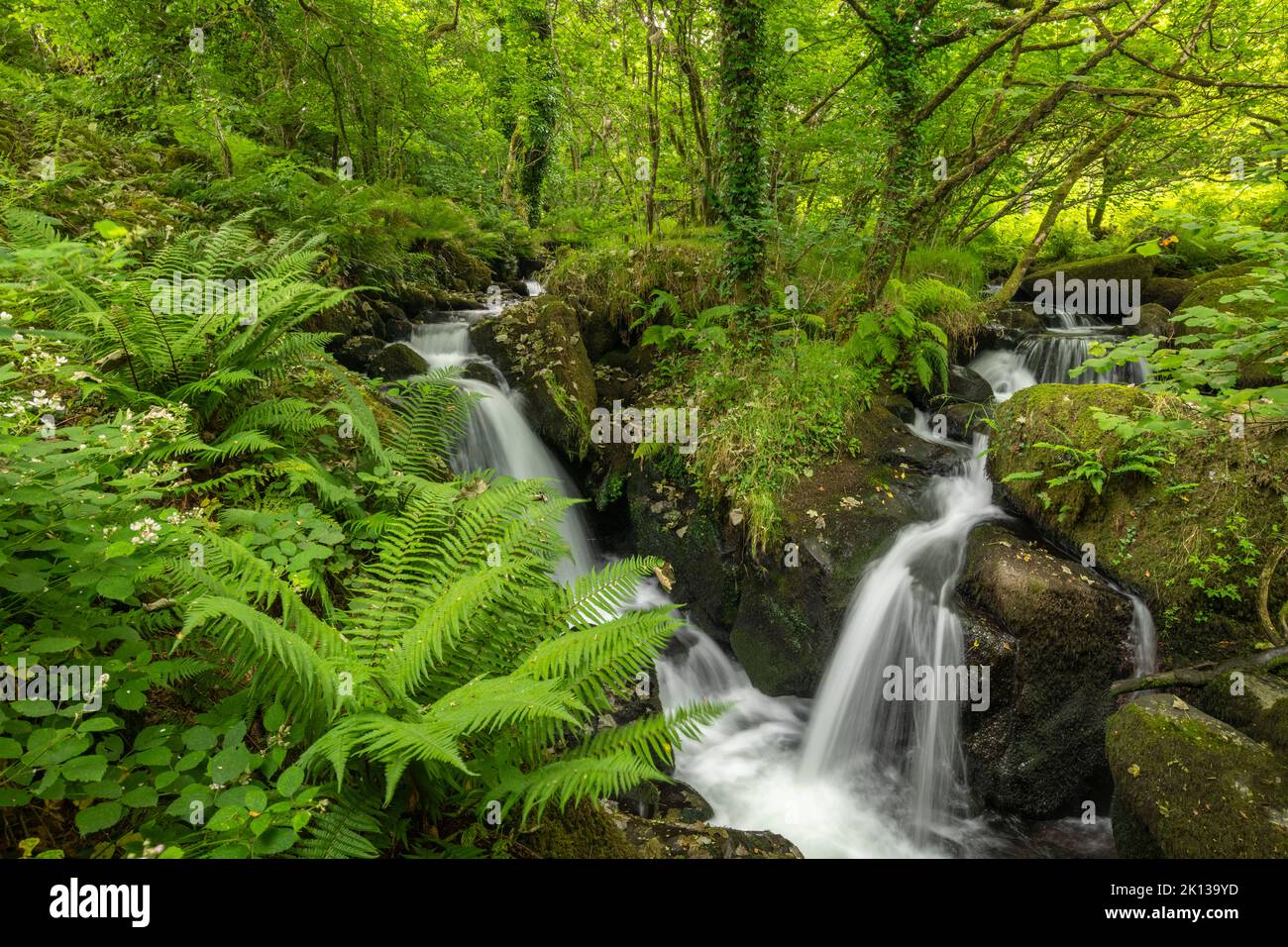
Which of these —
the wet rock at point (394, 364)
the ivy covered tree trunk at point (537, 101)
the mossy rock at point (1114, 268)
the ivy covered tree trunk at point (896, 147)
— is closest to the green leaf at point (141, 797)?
the wet rock at point (394, 364)

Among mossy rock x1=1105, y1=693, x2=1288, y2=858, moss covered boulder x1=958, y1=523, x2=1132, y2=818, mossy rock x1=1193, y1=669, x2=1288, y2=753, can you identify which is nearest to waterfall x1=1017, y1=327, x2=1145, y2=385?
moss covered boulder x1=958, y1=523, x2=1132, y2=818

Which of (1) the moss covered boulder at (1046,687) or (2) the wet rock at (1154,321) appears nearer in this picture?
(1) the moss covered boulder at (1046,687)

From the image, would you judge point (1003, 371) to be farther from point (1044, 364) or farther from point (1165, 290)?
point (1165, 290)

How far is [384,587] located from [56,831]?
1.15m

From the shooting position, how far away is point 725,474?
6.12 meters

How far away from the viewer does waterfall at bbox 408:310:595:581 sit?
657 centimetres

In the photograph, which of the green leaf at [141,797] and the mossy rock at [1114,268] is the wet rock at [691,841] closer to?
the green leaf at [141,797]

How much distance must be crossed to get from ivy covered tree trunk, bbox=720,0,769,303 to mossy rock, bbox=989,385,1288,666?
3.74 m

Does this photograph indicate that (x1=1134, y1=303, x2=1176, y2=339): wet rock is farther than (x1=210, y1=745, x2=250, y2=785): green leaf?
Yes

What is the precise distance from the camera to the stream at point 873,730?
4238 millimetres

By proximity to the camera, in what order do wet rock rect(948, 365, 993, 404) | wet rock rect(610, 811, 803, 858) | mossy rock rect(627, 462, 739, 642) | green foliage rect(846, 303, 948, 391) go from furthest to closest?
wet rock rect(948, 365, 993, 404) → green foliage rect(846, 303, 948, 391) → mossy rock rect(627, 462, 739, 642) → wet rock rect(610, 811, 803, 858)

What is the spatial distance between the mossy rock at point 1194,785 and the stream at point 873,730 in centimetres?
102

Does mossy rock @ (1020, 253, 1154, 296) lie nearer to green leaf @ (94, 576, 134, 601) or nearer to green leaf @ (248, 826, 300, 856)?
green leaf @ (248, 826, 300, 856)

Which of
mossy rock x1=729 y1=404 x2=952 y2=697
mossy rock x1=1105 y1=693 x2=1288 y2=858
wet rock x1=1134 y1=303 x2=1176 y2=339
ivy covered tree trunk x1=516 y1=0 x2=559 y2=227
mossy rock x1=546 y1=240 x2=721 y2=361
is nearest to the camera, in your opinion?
mossy rock x1=1105 y1=693 x2=1288 y2=858
